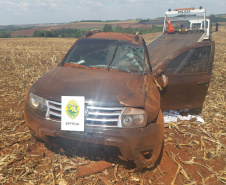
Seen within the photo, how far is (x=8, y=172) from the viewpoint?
9.04 ft

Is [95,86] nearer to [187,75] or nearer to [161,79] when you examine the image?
[161,79]

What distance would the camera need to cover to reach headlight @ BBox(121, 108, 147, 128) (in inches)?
97.0

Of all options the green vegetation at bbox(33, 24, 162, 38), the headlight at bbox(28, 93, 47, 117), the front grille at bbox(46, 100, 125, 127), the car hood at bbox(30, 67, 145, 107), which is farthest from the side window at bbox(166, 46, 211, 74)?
the green vegetation at bbox(33, 24, 162, 38)

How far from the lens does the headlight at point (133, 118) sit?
2463mm

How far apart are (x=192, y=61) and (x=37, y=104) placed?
3.23 metres

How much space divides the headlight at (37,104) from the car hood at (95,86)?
69mm

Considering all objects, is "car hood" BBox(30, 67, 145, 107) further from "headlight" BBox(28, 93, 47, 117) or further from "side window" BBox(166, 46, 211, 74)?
"side window" BBox(166, 46, 211, 74)

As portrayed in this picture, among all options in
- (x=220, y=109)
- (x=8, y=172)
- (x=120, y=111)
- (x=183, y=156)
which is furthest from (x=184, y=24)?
(x=8, y=172)

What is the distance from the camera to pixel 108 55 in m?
3.76

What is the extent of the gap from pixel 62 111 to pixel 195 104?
296cm

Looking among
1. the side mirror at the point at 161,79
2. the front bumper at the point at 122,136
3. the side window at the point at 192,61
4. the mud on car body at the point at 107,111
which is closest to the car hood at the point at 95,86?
the mud on car body at the point at 107,111

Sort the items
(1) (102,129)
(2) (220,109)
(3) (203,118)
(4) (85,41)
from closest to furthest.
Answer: (1) (102,129) < (4) (85,41) < (3) (203,118) < (2) (220,109)

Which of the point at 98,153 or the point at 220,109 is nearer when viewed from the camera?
the point at 98,153

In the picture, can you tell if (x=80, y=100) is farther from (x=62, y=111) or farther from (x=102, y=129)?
(x=102, y=129)
